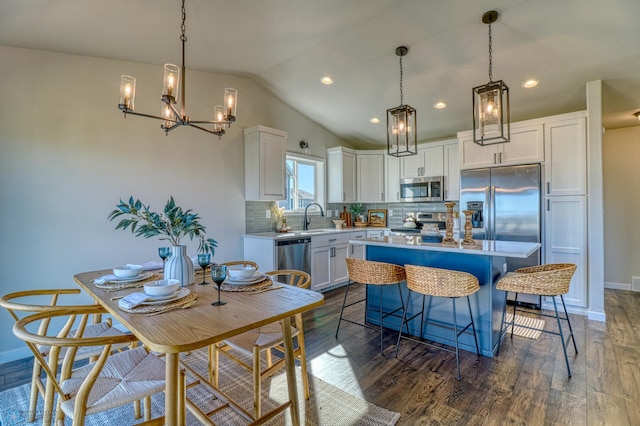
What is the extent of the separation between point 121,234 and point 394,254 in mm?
2742

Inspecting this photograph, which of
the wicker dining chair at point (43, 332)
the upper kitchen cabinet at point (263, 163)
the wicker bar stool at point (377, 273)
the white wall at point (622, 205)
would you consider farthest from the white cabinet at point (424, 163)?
the wicker dining chair at point (43, 332)

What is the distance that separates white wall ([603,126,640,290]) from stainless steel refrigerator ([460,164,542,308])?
2047 mm

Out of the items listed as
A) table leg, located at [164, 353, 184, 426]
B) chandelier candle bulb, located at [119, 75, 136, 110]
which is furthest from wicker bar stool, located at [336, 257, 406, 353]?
chandelier candle bulb, located at [119, 75, 136, 110]

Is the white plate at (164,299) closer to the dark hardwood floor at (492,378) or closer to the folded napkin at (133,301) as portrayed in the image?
the folded napkin at (133,301)

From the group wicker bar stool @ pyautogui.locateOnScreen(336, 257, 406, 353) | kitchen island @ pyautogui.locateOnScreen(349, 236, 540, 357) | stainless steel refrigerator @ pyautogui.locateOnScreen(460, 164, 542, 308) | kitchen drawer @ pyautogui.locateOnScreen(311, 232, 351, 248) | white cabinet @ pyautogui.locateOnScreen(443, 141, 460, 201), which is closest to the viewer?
kitchen island @ pyautogui.locateOnScreen(349, 236, 540, 357)

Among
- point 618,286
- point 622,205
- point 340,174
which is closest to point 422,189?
point 340,174

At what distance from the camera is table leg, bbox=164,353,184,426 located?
1105 mm

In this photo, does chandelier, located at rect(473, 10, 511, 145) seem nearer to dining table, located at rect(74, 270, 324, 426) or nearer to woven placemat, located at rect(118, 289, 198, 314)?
dining table, located at rect(74, 270, 324, 426)

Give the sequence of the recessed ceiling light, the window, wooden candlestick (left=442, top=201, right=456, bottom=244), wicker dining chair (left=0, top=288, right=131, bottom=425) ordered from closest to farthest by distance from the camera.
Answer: wicker dining chair (left=0, top=288, right=131, bottom=425)
wooden candlestick (left=442, top=201, right=456, bottom=244)
the recessed ceiling light
the window

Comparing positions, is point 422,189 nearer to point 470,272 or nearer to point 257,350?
point 470,272

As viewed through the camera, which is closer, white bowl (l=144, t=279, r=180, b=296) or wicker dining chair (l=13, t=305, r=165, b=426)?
wicker dining chair (l=13, t=305, r=165, b=426)

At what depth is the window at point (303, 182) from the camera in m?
4.85

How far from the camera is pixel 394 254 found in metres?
3.11

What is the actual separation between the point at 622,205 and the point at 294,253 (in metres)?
4.94
